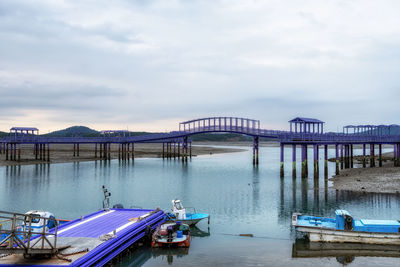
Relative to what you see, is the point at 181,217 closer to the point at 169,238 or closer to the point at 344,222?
the point at 169,238

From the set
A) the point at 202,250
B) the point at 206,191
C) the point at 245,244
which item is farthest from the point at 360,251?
the point at 206,191

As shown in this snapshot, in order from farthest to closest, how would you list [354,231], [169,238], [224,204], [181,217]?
[224,204]
[181,217]
[354,231]
[169,238]

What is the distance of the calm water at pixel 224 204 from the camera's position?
19.5 metres

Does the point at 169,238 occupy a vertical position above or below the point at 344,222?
below

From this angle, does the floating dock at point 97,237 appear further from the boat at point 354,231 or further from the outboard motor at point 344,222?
the outboard motor at point 344,222

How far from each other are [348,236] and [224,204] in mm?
14474

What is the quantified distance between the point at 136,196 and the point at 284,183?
20880 mm

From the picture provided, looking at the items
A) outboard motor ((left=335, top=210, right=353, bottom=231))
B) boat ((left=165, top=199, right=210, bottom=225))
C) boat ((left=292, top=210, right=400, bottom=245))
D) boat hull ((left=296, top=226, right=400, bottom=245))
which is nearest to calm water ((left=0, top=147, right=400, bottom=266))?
boat ((left=165, top=199, right=210, bottom=225))

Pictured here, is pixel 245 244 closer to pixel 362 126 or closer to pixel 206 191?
pixel 206 191

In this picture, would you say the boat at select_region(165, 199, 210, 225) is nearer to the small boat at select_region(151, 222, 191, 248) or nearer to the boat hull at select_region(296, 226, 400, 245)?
the small boat at select_region(151, 222, 191, 248)

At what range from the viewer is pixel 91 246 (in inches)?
674

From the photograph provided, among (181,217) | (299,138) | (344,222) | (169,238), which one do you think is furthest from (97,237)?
(299,138)

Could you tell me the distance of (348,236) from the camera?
70.0 ft

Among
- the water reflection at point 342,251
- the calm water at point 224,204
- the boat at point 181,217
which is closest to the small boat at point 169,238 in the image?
the calm water at point 224,204
